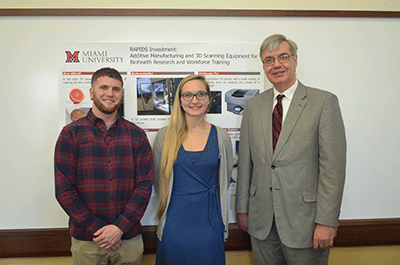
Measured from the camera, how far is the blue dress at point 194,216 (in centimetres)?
161

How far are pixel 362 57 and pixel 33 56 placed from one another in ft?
9.33

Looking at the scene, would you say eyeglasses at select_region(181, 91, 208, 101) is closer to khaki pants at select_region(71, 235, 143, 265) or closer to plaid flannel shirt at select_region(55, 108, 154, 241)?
plaid flannel shirt at select_region(55, 108, 154, 241)

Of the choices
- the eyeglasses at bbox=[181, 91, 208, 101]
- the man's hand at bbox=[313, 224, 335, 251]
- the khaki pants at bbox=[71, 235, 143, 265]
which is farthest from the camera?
the eyeglasses at bbox=[181, 91, 208, 101]

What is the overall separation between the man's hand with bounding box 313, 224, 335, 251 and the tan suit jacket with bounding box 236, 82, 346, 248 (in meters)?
0.04

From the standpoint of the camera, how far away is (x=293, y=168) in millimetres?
1533

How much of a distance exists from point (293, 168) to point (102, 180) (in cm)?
122

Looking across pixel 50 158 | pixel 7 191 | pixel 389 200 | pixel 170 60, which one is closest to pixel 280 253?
pixel 389 200

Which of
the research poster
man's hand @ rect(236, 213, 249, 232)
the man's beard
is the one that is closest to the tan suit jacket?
man's hand @ rect(236, 213, 249, 232)

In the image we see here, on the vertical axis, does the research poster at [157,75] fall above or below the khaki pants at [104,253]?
above

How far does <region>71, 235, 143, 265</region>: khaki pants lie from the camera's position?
1.58 metres

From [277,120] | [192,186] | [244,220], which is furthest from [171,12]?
[244,220]

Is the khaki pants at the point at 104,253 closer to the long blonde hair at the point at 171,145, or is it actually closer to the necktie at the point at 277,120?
the long blonde hair at the point at 171,145

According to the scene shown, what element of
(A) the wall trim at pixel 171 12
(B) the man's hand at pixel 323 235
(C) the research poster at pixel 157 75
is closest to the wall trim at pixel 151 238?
(C) the research poster at pixel 157 75

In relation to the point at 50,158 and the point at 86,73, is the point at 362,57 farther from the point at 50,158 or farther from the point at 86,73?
the point at 50,158
